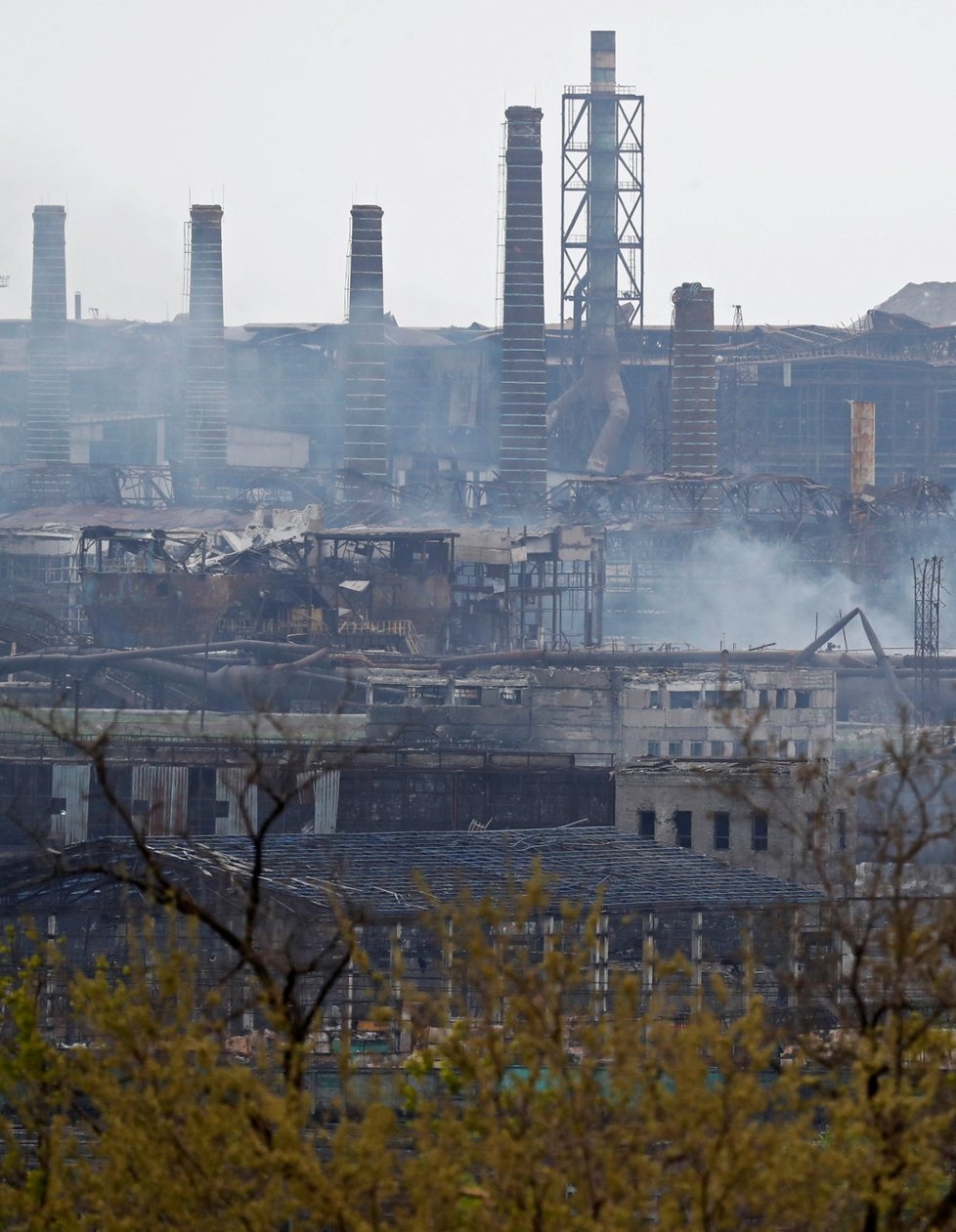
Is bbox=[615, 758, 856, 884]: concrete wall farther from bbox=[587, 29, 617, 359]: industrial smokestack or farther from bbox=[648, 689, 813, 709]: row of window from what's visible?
bbox=[587, 29, 617, 359]: industrial smokestack

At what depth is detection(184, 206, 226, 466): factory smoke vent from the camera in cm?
5972

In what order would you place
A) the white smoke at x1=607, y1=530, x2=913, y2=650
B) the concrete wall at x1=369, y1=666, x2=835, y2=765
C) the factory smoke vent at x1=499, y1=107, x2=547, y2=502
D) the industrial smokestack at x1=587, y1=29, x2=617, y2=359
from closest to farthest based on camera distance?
the concrete wall at x1=369, y1=666, x2=835, y2=765
the white smoke at x1=607, y1=530, x2=913, y2=650
the factory smoke vent at x1=499, y1=107, x2=547, y2=502
the industrial smokestack at x1=587, y1=29, x2=617, y2=359

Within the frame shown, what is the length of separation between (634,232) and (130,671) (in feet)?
99.7

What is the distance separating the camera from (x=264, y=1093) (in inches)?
260

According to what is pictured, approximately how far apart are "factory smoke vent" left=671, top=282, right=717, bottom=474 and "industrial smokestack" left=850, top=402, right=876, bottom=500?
3385 millimetres

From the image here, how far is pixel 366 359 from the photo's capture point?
57.5 metres

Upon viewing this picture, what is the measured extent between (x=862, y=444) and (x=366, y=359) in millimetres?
12776

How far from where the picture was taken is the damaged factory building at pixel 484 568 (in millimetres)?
25094

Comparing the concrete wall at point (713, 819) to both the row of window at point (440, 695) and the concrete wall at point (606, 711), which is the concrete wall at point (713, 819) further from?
the row of window at point (440, 695)

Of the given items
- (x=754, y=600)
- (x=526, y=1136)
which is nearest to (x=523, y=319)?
A: (x=754, y=600)

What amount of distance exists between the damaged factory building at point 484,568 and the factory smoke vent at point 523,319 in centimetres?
9

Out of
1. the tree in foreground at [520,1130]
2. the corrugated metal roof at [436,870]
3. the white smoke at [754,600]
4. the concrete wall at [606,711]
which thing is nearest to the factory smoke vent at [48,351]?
the white smoke at [754,600]

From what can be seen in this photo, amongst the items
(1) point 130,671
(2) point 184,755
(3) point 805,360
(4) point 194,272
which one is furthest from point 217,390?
(2) point 184,755

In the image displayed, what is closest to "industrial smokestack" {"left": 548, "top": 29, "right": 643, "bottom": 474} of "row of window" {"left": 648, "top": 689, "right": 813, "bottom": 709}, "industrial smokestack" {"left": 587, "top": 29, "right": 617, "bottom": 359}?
"industrial smokestack" {"left": 587, "top": 29, "right": 617, "bottom": 359}
